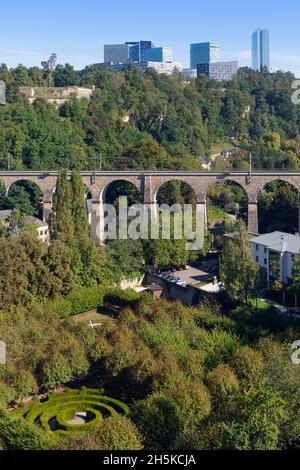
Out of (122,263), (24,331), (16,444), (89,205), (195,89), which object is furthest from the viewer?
(195,89)

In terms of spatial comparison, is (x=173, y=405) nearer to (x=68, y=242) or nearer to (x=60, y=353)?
(x=60, y=353)

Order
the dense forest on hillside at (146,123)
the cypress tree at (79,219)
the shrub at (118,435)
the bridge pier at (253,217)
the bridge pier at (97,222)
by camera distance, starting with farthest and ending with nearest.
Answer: the dense forest on hillside at (146,123) < the bridge pier at (253,217) < the bridge pier at (97,222) < the cypress tree at (79,219) < the shrub at (118,435)

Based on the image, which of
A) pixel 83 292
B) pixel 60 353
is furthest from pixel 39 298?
pixel 60 353

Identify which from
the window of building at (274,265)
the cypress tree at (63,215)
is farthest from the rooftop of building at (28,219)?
the window of building at (274,265)

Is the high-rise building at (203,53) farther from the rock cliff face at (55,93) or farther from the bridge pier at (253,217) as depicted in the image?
the bridge pier at (253,217)

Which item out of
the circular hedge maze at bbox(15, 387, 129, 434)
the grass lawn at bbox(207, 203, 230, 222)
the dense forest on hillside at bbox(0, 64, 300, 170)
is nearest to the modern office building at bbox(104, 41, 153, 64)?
the dense forest on hillside at bbox(0, 64, 300, 170)

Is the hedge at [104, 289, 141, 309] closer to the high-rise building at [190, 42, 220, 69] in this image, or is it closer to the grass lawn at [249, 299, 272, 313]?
the grass lawn at [249, 299, 272, 313]
